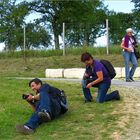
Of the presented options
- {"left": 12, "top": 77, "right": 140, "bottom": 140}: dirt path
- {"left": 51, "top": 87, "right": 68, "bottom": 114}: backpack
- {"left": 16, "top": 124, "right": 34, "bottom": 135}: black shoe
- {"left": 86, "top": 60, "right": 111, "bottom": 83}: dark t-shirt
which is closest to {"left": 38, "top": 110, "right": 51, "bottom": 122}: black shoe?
{"left": 16, "top": 124, "right": 34, "bottom": 135}: black shoe

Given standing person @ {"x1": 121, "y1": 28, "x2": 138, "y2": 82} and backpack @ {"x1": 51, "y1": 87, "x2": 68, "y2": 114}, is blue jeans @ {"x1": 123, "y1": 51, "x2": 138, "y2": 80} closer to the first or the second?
standing person @ {"x1": 121, "y1": 28, "x2": 138, "y2": 82}

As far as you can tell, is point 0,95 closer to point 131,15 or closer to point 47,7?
point 47,7

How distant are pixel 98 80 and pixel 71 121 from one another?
1.78m

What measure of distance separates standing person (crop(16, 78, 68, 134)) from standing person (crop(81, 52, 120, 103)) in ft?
4.54

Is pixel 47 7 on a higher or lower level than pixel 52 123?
higher

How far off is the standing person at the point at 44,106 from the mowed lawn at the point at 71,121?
113 mm

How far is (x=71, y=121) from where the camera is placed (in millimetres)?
9664

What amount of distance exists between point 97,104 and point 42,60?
1463cm

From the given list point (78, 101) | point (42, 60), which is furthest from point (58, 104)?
point (42, 60)

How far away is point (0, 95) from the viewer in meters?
12.2

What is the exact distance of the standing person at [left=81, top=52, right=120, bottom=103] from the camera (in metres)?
11.2

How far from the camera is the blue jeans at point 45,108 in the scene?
359 inches

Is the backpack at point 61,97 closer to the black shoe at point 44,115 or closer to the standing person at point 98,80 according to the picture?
the black shoe at point 44,115

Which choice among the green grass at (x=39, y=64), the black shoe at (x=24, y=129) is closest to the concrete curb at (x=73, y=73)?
the green grass at (x=39, y=64)
